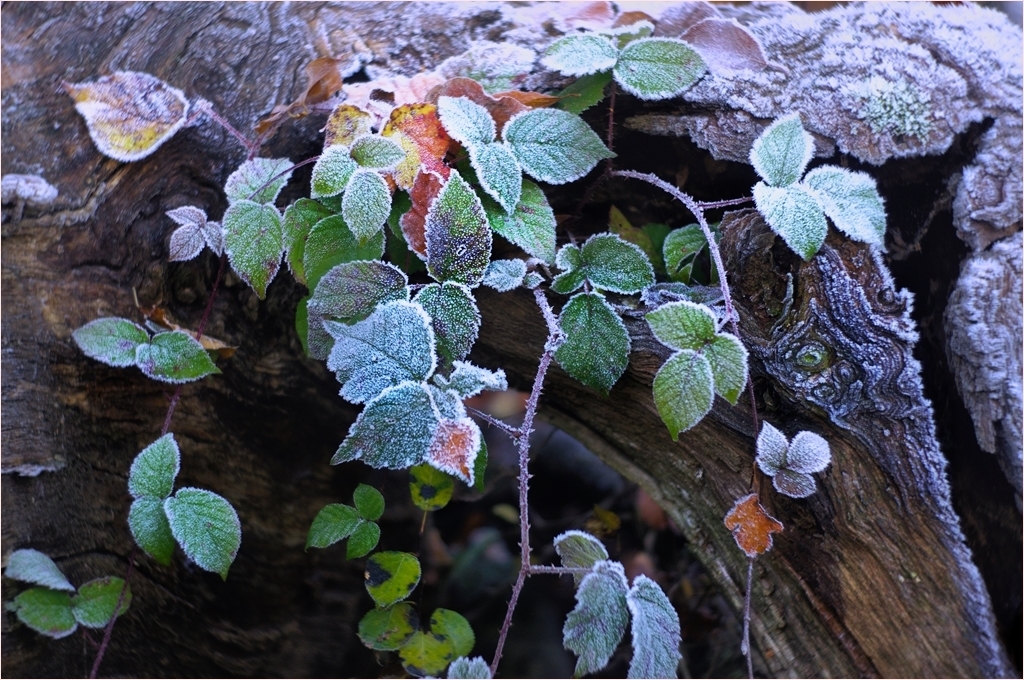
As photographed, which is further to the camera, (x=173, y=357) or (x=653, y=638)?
(x=173, y=357)

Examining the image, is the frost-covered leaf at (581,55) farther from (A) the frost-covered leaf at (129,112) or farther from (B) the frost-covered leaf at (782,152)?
(A) the frost-covered leaf at (129,112)

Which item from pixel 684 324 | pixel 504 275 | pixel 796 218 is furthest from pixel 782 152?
pixel 504 275

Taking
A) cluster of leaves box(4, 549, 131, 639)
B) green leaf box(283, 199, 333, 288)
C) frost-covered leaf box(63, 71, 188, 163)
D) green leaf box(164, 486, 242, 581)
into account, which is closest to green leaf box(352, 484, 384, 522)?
green leaf box(164, 486, 242, 581)

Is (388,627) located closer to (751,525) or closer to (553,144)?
(751,525)

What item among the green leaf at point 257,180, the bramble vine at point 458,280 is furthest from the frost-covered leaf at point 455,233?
the green leaf at point 257,180

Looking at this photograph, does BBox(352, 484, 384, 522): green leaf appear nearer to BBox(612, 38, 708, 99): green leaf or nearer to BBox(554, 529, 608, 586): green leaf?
BBox(554, 529, 608, 586): green leaf

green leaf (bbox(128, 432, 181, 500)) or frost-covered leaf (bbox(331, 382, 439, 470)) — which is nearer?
frost-covered leaf (bbox(331, 382, 439, 470))

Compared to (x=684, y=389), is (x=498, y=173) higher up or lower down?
higher up
